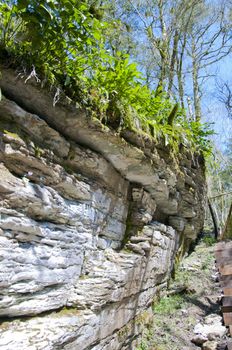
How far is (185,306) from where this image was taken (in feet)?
24.6

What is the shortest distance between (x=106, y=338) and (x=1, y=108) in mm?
3753

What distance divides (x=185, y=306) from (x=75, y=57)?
6.50 m

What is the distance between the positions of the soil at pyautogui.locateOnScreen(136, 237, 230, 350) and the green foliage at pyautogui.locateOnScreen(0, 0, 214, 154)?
4334 millimetres

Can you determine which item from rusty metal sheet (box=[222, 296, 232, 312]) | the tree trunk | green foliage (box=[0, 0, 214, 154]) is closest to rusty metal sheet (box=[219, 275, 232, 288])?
rusty metal sheet (box=[222, 296, 232, 312])

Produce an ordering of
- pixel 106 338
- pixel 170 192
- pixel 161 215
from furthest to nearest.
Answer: pixel 161 215 < pixel 170 192 < pixel 106 338

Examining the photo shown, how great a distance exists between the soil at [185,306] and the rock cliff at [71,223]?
1.68ft

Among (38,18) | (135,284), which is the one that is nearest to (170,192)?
(135,284)

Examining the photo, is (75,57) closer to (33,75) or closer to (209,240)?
(33,75)

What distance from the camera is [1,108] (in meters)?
3.56

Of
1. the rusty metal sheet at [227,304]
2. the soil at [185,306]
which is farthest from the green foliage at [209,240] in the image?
the rusty metal sheet at [227,304]

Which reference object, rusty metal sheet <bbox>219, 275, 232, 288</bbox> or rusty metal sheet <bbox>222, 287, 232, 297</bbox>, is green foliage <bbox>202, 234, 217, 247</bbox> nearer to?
rusty metal sheet <bbox>219, 275, 232, 288</bbox>

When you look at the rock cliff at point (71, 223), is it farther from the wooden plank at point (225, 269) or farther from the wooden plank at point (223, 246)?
the wooden plank at point (225, 269)

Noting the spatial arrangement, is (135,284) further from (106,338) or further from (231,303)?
(231,303)

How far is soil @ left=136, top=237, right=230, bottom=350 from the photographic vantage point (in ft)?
20.0
